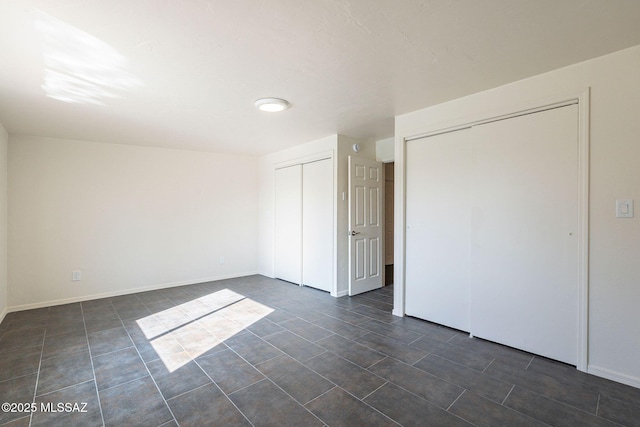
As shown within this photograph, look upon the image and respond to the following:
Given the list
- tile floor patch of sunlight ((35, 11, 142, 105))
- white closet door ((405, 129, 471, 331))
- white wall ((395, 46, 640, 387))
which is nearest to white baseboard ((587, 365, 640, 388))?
white wall ((395, 46, 640, 387))

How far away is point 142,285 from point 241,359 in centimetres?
316

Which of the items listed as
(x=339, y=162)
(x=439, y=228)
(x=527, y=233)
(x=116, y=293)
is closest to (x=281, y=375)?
(x=439, y=228)

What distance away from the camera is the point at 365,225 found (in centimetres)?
449

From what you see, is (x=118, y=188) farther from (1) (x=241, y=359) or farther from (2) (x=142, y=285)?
(1) (x=241, y=359)

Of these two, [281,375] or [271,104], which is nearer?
[281,375]

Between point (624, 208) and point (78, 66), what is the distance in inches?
161

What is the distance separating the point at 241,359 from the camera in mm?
2535

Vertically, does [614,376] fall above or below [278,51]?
below

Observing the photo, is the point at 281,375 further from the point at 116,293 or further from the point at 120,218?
the point at 120,218

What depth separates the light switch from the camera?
207 centimetres

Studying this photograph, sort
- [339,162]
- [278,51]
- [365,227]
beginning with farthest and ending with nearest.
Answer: [365,227] → [339,162] → [278,51]

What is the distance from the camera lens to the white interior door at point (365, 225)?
14.1ft

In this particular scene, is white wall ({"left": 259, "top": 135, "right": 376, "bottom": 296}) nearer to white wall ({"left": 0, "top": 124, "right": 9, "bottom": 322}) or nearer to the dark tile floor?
the dark tile floor

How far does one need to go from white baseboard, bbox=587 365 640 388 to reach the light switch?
1.12 meters
